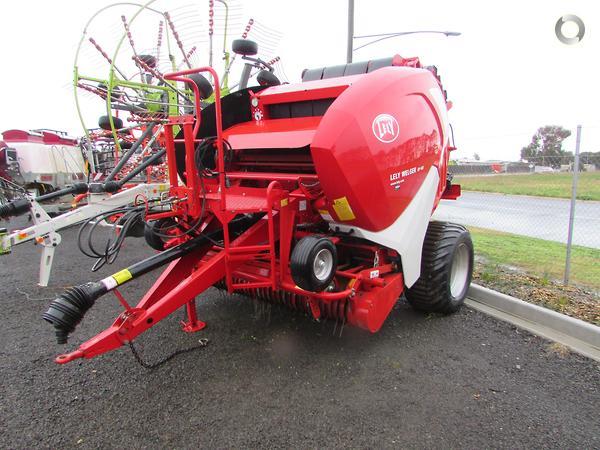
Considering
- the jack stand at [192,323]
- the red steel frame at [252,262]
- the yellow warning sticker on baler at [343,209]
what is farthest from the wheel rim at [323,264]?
the jack stand at [192,323]

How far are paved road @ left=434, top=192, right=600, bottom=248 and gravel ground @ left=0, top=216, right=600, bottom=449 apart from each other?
16.8 ft

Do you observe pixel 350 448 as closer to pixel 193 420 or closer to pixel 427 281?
pixel 193 420

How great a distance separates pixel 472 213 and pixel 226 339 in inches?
352

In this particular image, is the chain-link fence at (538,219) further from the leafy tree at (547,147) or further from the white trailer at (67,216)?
the white trailer at (67,216)

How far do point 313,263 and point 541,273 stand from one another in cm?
353

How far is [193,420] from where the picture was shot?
7.83ft

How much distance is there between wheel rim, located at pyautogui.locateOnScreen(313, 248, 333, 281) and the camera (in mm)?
2553

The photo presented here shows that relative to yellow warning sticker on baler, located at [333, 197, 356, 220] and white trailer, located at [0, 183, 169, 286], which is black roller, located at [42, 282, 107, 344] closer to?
white trailer, located at [0, 183, 169, 286]

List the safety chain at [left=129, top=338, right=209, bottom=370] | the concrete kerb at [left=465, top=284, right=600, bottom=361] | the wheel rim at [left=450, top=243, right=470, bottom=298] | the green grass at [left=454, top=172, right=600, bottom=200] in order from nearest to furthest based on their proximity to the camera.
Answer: the safety chain at [left=129, top=338, right=209, bottom=370], the concrete kerb at [left=465, top=284, right=600, bottom=361], the wheel rim at [left=450, top=243, right=470, bottom=298], the green grass at [left=454, top=172, right=600, bottom=200]

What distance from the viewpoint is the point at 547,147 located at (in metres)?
25.7

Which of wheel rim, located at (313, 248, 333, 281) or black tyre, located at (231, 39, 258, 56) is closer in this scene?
wheel rim, located at (313, 248, 333, 281)

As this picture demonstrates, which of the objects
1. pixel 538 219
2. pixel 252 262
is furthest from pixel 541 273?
pixel 538 219

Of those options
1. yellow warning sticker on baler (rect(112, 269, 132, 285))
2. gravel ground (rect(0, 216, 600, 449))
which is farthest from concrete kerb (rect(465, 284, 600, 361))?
yellow warning sticker on baler (rect(112, 269, 132, 285))

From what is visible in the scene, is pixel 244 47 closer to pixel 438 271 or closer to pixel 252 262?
pixel 252 262
